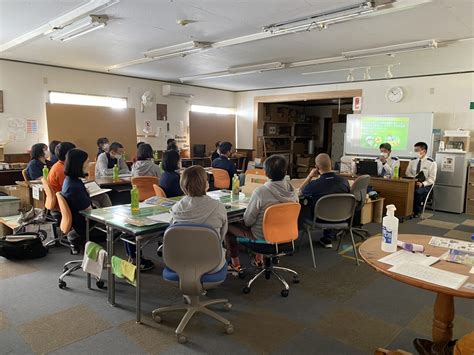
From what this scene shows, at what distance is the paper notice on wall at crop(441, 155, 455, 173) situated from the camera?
6302 millimetres

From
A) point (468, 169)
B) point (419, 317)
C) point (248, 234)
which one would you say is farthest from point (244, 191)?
point (468, 169)

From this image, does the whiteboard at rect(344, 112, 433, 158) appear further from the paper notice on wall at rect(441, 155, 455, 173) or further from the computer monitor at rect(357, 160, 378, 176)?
the computer monitor at rect(357, 160, 378, 176)

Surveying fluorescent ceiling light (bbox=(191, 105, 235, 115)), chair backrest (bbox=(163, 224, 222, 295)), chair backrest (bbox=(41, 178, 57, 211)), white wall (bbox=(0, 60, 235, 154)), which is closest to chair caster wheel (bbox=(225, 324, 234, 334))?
chair backrest (bbox=(163, 224, 222, 295))

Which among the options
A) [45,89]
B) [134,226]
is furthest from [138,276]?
[45,89]

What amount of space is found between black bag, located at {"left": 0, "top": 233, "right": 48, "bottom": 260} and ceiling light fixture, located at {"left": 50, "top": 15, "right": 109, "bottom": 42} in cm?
244

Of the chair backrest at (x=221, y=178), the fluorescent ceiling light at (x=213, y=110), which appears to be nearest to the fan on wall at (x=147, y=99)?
the fluorescent ceiling light at (x=213, y=110)

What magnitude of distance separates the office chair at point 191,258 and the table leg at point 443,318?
1263 mm

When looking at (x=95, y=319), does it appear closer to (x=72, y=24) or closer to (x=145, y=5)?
(x=145, y=5)

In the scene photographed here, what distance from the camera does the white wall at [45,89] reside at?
6145 millimetres

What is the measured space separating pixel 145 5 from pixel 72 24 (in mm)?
1064

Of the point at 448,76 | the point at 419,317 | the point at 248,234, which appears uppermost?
the point at 448,76

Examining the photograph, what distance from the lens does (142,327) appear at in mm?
2461

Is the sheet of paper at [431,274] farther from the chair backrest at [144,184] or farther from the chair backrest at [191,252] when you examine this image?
the chair backrest at [144,184]

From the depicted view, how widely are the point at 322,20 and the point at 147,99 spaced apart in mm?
5131
